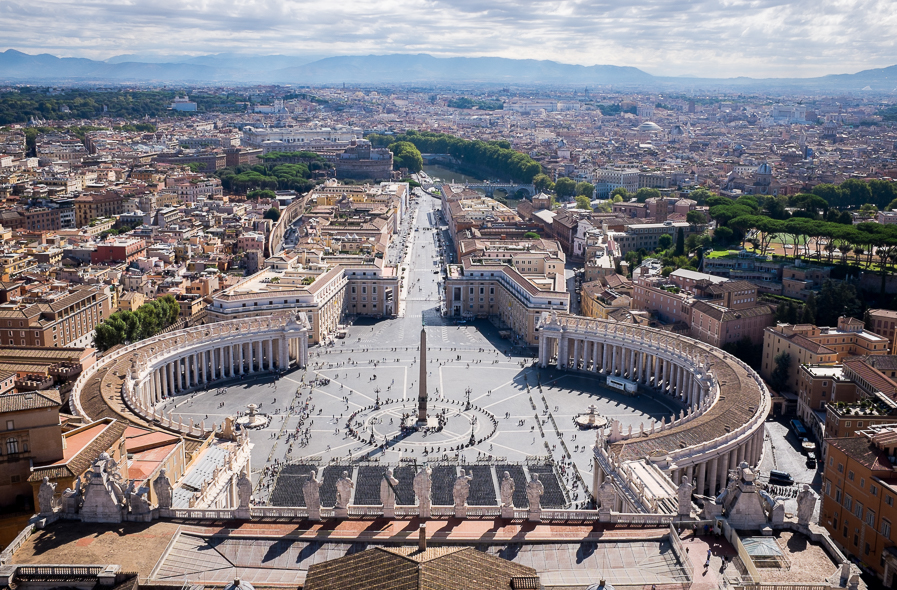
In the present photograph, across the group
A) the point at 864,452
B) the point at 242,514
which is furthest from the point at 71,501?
the point at 864,452

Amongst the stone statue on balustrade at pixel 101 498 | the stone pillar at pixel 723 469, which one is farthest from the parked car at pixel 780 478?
the stone statue on balustrade at pixel 101 498

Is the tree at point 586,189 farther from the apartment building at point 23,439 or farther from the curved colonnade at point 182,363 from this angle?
the apartment building at point 23,439

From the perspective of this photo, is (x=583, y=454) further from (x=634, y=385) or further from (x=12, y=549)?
(x=12, y=549)

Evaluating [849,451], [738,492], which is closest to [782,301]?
[849,451]

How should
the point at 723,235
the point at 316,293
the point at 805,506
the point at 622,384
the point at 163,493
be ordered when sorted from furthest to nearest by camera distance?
1. the point at 723,235
2. the point at 316,293
3. the point at 622,384
4. the point at 163,493
5. the point at 805,506

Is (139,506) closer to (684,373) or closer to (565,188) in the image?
(684,373)
